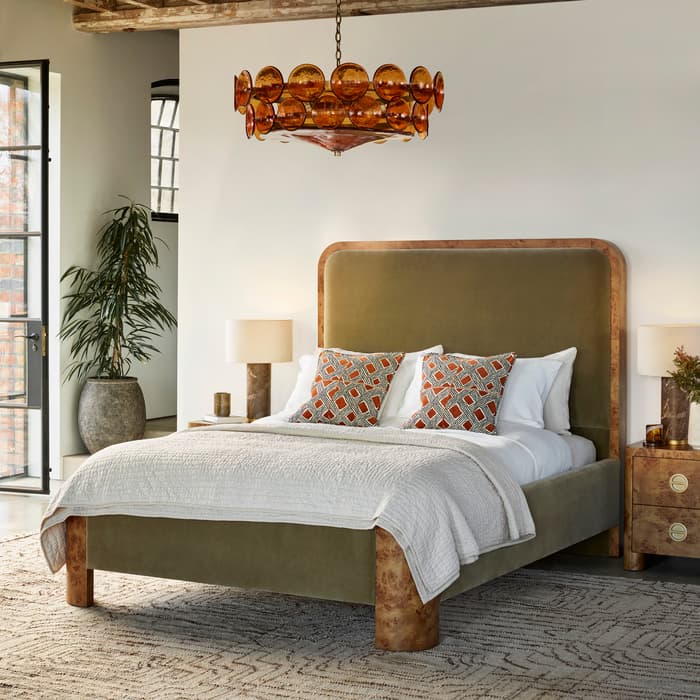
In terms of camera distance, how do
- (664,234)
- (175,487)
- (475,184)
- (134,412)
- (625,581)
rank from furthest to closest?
(134,412), (475,184), (664,234), (625,581), (175,487)

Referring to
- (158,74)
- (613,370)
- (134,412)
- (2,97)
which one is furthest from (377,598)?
(158,74)

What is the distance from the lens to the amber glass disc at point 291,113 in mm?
A: 4172

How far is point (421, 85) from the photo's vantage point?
4.15m

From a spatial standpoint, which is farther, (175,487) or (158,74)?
(158,74)

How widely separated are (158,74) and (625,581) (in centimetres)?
510

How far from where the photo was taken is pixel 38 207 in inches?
284

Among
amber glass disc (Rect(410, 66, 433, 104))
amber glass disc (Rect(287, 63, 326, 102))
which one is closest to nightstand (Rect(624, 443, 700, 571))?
amber glass disc (Rect(410, 66, 433, 104))

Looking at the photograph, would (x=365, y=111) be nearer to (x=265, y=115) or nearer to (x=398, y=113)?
(x=398, y=113)

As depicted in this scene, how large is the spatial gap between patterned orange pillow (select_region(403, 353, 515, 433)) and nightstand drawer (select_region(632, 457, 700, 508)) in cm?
69

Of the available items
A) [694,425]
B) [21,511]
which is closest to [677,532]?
[694,425]

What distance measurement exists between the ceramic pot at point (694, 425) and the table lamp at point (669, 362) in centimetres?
5

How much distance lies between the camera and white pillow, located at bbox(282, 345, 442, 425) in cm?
587

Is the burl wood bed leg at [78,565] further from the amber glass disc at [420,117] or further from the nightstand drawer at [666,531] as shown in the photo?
the nightstand drawer at [666,531]

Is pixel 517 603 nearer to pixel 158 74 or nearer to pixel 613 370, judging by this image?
pixel 613 370
